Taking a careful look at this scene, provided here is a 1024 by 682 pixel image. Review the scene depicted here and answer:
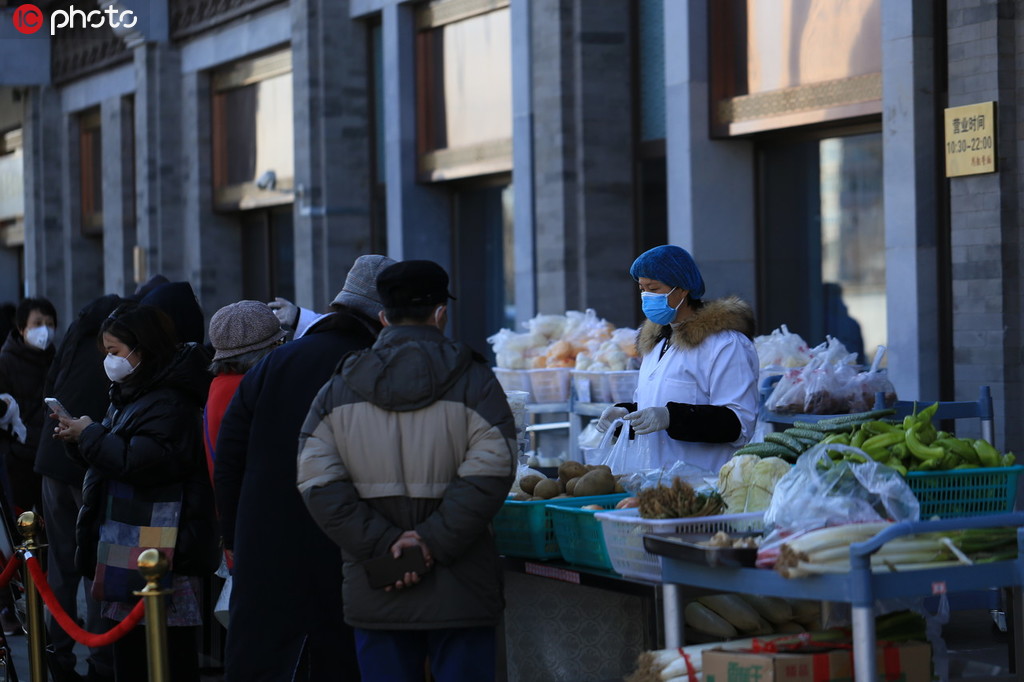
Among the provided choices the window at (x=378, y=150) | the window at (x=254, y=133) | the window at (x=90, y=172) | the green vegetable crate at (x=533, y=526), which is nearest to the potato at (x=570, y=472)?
the green vegetable crate at (x=533, y=526)

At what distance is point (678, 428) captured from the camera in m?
5.78

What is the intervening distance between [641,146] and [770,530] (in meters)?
9.24

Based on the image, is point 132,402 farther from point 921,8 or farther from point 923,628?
point 921,8

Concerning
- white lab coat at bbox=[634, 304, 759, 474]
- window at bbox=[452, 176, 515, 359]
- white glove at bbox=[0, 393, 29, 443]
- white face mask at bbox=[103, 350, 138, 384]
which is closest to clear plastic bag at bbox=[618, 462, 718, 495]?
white lab coat at bbox=[634, 304, 759, 474]

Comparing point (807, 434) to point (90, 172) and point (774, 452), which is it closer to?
point (774, 452)

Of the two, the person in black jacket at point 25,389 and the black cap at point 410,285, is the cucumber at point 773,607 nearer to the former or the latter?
the black cap at point 410,285

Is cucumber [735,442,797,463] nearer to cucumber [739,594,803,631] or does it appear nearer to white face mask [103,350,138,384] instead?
cucumber [739,594,803,631]

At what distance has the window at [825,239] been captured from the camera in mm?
11047

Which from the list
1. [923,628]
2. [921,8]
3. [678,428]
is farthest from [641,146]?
[923,628]

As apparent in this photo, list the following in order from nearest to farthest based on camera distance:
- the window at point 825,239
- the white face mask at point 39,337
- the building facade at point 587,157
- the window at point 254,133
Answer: the building facade at point 587,157 → the white face mask at point 39,337 → the window at point 825,239 → the window at point 254,133

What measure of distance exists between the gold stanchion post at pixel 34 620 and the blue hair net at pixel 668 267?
9.01 feet

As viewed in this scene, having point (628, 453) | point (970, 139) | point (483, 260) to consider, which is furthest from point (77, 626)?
point (483, 260)

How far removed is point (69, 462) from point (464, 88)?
8898 millimetres

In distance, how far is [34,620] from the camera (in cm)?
632
